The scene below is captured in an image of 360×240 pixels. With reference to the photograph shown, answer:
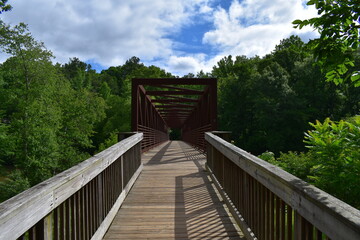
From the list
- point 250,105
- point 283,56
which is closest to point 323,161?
point 250,105

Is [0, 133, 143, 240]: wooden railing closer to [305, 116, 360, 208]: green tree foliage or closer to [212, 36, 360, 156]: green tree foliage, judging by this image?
[305, 116, 360, 208]: green tree foliage

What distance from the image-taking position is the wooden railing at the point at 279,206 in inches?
52.3

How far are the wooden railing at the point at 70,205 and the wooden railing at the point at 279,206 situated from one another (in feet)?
4.49

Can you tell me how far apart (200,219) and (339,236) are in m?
2.56

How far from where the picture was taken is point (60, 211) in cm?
216

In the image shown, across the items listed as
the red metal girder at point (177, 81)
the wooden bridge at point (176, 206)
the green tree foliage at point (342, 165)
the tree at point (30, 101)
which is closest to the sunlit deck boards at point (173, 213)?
the wooden bridge at point (176, 206)

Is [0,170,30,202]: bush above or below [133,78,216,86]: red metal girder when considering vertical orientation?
below

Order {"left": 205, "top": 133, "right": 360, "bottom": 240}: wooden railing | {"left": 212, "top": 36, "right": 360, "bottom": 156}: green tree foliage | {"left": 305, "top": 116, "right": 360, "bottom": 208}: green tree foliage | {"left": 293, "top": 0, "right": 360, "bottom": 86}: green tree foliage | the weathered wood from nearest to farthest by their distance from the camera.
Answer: {"left": 205, "top": 133, "right": 360, "bottom": 240}: wooden railing
{"left": 293, "top": 0, "right": 360, "bottom": 86}: green tree foliage
the weathered wood
{"left": 305, "top": 116, "right": 360, "bottom": 208}: green tree foliage
{"left": 212, "top": 36, "right": 360, "bottom": 156}: green tree foliage

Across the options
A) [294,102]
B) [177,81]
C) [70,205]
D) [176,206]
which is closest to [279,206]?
[70,205]

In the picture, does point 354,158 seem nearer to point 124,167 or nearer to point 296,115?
point 124,167

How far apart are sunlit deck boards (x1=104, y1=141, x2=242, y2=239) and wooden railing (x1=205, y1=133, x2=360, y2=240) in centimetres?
23

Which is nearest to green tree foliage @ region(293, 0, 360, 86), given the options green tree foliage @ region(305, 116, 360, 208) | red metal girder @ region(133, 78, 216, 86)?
green tree foliage @ region(305, 116, 360, 208)

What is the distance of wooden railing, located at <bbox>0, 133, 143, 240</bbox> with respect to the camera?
1430 mm

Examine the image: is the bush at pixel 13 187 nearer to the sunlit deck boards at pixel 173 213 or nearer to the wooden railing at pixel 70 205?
the sunlit deck boards at pixel 173 213
